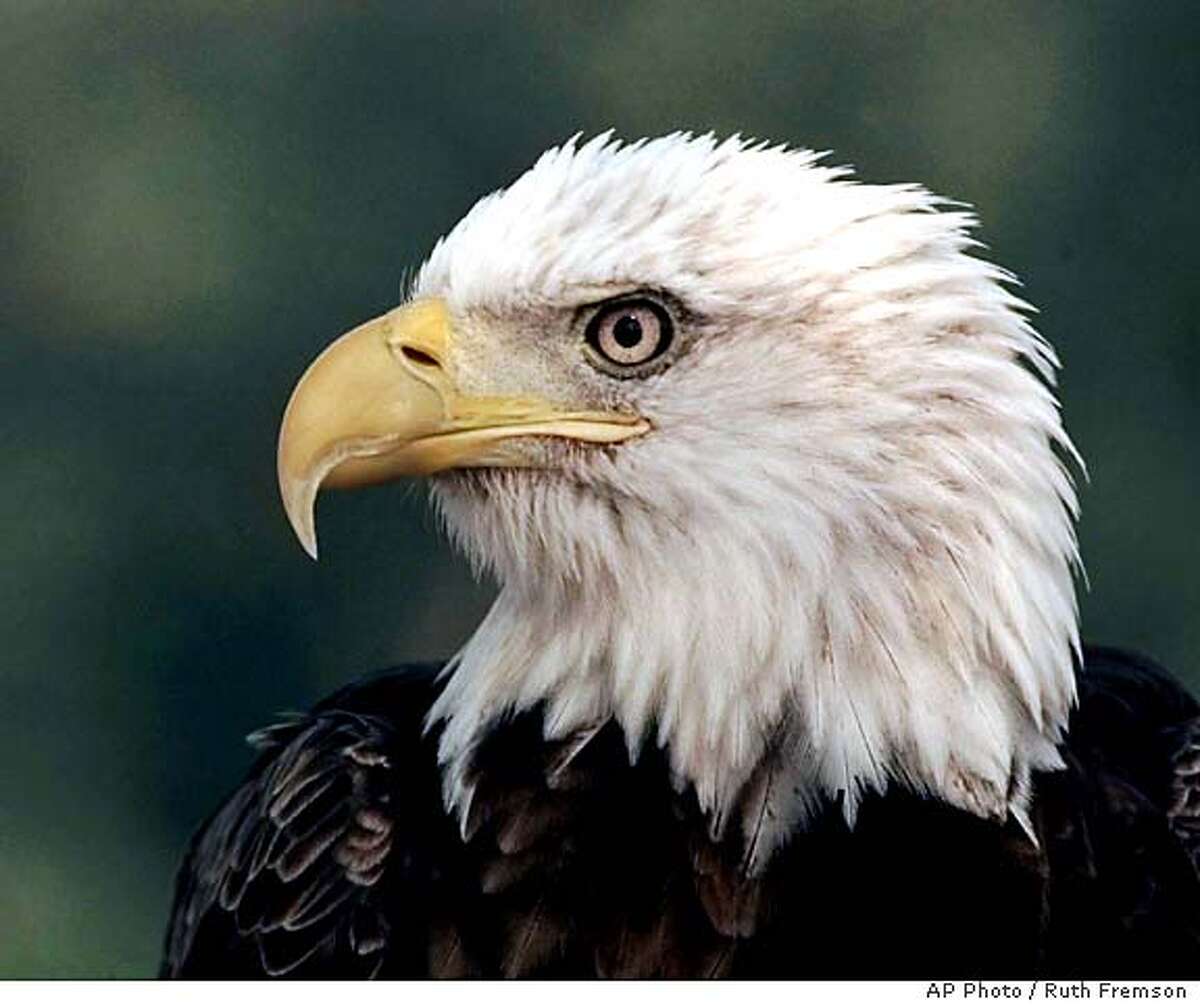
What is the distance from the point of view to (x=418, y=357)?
1.95 metres

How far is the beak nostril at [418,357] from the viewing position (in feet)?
6.38

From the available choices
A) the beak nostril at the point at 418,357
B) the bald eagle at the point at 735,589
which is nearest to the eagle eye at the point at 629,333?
the bald eagle at the point at 735,589

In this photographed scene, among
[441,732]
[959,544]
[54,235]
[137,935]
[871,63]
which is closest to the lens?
[959,544]

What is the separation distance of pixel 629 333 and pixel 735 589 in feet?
0.75

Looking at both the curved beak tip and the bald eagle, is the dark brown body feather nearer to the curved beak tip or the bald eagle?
the bald eagle

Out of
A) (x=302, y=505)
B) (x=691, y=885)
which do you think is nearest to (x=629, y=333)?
(x=302, y=505)

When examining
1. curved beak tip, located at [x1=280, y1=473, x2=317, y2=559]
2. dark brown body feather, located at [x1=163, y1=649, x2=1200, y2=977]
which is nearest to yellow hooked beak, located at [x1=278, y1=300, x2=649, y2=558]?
curved beak tip, located at [x1=280, y1=473, x2=317, y2=559]

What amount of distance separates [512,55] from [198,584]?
0.92 meters

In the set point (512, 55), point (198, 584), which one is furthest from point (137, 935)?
point (512, 55)

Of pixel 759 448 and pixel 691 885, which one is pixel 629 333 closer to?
pixel 759 448

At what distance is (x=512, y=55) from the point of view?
10.3 ft

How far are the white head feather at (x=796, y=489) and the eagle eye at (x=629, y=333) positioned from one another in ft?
0.05

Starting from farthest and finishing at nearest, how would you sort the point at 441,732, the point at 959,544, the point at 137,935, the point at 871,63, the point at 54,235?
1. the point at 137,935
2. the point at 54,235
3. the point at 871,63
4. the point at 441,732
5. the point at 959,544
